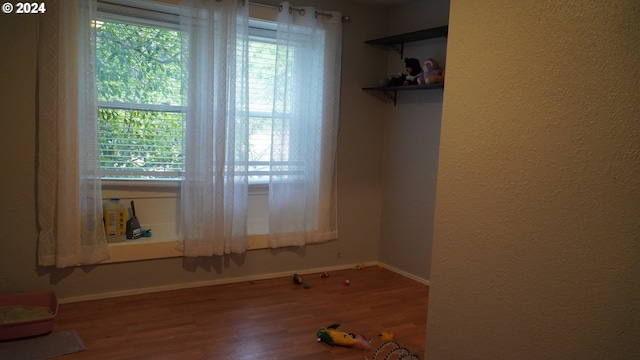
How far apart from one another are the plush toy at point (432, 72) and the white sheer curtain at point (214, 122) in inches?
56.1

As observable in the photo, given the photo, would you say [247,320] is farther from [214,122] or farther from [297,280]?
[214,122]

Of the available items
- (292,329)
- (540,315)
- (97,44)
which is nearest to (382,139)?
(292,329)

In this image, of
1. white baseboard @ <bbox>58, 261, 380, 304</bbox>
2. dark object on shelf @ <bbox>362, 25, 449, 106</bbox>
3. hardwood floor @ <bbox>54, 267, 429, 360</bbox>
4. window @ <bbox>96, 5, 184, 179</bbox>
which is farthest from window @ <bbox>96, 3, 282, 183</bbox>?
dark object on shelf @ <bbox>362, 25, 449, 106</bbox>

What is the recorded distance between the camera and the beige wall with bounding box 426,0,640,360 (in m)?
1.27

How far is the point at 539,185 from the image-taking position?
1.48 m

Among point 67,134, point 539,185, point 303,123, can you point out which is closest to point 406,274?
point 303,123

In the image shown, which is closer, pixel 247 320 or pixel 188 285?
pixel 247 320

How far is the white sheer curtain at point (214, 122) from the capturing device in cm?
317

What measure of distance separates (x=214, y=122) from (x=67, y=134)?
961 millimetres

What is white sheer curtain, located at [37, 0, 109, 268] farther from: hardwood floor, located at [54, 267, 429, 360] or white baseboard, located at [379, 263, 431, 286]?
white baseboard, located at [379, 263, 431, 286]

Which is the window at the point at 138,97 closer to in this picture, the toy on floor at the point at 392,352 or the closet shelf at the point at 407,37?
the closet shelf at the point at 407,37

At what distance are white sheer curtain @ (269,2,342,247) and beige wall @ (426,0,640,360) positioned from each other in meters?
1.94

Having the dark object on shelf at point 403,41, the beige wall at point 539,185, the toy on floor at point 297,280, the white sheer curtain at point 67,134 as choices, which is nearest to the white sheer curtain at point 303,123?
the toy on floor at point 297,280

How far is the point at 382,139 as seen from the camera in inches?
166
